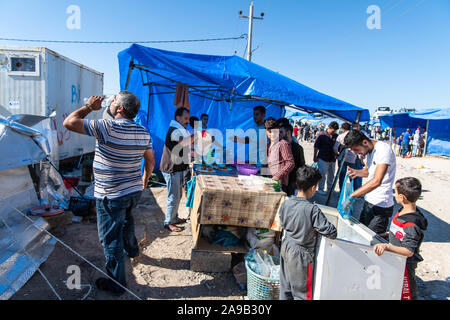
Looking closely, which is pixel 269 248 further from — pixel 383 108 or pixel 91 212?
pixel 383 108

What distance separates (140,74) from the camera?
654 cm

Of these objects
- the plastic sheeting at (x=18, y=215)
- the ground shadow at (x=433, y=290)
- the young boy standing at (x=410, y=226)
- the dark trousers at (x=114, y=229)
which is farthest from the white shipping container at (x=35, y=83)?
the ground shadow at (x=433, y=290)

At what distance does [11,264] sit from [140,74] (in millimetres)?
4974

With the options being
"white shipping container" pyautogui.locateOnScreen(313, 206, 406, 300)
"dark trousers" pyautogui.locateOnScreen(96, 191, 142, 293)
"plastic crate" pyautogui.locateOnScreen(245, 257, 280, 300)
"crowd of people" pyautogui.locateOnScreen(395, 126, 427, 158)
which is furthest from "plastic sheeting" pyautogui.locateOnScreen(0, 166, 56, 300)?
"crowd of people" pyautogui.locateOnScreen(395, 126, 427, 158)

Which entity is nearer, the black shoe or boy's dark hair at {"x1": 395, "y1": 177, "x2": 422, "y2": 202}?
boy's dark hair at {"x1": 395, "y1": 177, "x2": 422, "y2": 202}

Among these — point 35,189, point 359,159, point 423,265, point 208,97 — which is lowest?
point 423,265

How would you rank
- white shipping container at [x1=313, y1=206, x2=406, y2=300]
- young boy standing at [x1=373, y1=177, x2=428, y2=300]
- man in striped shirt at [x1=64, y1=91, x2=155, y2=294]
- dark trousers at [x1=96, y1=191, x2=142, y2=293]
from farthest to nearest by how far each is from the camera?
dark trousers at [x1=96, y1=191, x2=142, y2=293]
man in striped shirt at [x1=64, y1=91, x2=155, y2=294]
young boy standing at [x1=373, y1=177, x2=428, y2=300]
white shipping container at [x1=313, y1=206, x2=406, y2=300]

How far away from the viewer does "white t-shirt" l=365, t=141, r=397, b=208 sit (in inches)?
111

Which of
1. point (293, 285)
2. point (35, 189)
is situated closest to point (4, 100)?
point (35, 189)

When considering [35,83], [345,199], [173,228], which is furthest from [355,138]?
[35,83]

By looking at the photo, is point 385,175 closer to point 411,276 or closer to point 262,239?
point 411,276

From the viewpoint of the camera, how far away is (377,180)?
275 centimetres

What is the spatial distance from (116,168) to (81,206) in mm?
2587

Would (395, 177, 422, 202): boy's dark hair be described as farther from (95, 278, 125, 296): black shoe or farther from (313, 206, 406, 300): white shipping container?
(95, 278, 125, 296): black shoe
